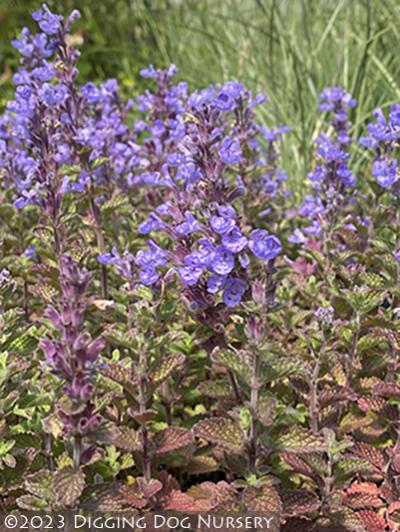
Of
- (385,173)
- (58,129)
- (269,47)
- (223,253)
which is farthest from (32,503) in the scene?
(269,47)

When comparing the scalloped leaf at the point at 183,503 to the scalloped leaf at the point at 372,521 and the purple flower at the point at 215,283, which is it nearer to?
the scalloped leaf at the point at 372,521

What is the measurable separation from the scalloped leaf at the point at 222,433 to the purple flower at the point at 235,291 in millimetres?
343

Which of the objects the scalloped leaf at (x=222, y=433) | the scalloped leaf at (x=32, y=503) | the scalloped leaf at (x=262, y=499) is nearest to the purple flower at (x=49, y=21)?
the scalloped leaf at (x=222, y=433)

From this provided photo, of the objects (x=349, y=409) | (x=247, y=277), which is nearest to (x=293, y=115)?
(x=349, y=409)

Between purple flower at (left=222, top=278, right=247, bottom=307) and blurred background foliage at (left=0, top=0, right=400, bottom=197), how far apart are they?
246cm

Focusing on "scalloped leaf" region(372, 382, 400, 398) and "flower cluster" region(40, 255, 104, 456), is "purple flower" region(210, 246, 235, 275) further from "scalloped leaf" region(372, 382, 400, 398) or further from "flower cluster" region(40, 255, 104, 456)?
"scalloped leaf" region(372, 382, 400, 398)

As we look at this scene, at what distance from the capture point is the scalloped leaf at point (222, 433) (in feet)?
6.97

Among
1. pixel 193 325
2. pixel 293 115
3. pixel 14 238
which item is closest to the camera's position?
pixel 193 325

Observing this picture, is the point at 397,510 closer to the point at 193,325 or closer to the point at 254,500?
the point at 254,500

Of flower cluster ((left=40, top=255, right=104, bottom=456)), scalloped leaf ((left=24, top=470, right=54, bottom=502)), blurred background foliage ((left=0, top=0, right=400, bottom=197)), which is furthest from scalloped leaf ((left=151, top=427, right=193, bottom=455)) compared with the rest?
blurred background foliage ((left=0, top=0, right=400, bottom=197))

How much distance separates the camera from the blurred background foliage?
5000 mm

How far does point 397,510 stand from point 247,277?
A: 858 mm

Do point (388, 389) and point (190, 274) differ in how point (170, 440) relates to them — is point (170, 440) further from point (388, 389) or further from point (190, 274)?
point (388, 389)

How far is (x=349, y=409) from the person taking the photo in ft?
9.02
